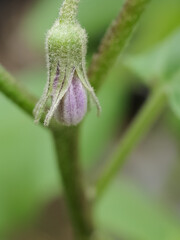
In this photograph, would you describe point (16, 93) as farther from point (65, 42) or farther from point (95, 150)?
point (95, 150)

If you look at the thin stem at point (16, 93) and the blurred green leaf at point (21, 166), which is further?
the blurred green leaf at point (21, 166)

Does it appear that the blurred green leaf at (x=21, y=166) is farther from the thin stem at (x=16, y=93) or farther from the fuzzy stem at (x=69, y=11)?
the fuzzy stem at (x=69, y=11)

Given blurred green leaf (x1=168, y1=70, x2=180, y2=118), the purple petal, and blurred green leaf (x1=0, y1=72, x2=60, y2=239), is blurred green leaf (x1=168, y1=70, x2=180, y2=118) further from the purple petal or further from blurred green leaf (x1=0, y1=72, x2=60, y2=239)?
blurred green leaf (x1=0, y1=72, x2=60, y2=239)

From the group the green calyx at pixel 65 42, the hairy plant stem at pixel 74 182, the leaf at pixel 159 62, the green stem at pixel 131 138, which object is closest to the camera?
the green calyx at pixel 65 42

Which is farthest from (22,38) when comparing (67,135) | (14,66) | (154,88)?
(67,135)

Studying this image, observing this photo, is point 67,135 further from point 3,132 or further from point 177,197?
point 177,197

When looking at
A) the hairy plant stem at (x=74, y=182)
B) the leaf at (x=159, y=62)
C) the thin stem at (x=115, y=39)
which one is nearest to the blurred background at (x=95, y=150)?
the leaf at (x=159, y=62)

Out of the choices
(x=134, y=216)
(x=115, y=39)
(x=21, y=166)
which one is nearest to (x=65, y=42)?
(x=115, y=39)
